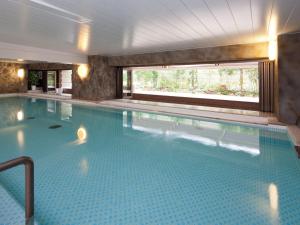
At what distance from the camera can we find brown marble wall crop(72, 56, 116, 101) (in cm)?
1148

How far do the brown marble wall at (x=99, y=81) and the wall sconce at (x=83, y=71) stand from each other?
21 centimetres

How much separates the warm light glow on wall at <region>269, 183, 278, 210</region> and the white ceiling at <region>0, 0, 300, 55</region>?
2952 mm

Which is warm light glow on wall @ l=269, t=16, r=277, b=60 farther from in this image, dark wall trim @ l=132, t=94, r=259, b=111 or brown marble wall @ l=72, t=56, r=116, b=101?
brown marble wall @ l=72, t=56, r=116, b=101

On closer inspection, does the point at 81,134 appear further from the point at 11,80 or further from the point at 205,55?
the point at 11,80

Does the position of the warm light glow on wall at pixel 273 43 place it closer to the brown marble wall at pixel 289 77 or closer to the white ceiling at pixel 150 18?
the white ceiling at pixel 150 18

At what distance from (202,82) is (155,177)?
11.7 metres

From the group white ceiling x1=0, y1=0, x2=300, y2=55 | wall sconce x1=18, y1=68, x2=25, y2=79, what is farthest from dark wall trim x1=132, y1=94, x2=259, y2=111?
wall sconce x1=18, y1=68, x2=25, y2=79

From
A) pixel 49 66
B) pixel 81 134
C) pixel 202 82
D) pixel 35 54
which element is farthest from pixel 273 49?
pixel 49 66

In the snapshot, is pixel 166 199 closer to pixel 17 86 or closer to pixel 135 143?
pixel 135 143

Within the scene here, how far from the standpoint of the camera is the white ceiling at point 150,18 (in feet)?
11.8

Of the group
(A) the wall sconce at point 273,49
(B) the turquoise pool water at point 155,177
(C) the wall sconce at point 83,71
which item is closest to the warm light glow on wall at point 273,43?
(A) the wall sconce at point 273,49

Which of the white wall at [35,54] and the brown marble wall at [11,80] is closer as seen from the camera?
the white wall at [35,54]

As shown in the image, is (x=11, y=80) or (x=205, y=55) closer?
(x=205, y=55)

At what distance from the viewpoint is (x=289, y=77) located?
18.6 feet
